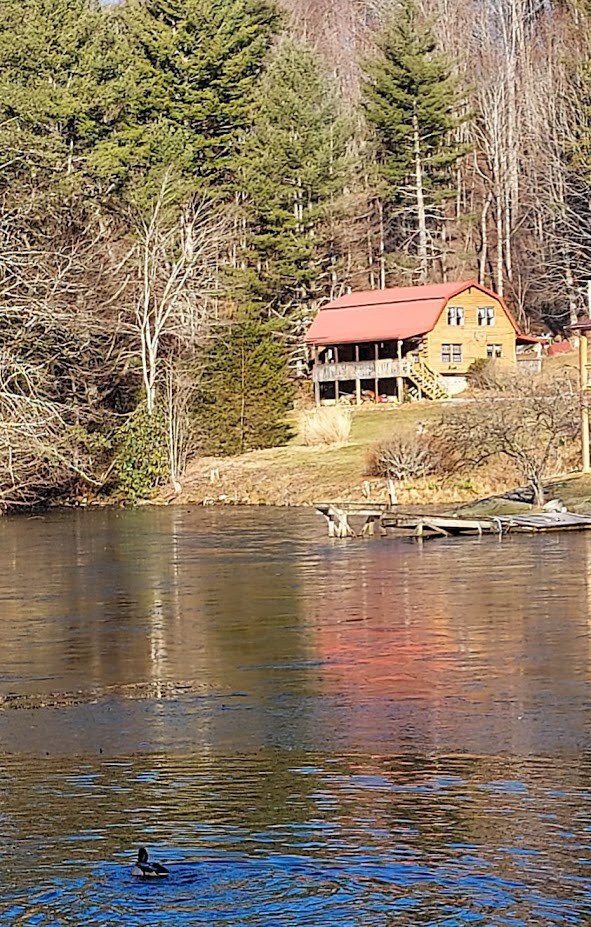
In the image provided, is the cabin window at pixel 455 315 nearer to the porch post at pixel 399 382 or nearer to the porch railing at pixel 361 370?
the porch post at pixel 399 382

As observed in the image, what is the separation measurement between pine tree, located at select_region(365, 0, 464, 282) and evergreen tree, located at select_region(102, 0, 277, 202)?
7741 mm

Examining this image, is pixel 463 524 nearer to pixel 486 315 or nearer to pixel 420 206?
pixel 486 315

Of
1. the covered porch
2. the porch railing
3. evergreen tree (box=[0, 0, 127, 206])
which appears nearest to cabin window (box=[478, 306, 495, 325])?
the covered porch

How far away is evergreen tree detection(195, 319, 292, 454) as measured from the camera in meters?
62.3

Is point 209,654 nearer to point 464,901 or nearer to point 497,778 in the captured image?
point 497,778

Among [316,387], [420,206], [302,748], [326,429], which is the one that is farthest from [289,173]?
[302,748]

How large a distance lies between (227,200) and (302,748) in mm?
64108

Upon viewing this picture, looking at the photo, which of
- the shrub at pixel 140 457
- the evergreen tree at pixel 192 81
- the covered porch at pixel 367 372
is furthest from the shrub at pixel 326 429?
the evergreen tree at pixel 192 81

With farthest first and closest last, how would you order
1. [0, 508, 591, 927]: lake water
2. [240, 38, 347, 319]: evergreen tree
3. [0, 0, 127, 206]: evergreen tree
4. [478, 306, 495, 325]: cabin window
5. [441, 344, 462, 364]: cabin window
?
[478, 306, 495, 325]: cabin window → [240, 38, 347, 319]: evergreen tree → [441, 344, 462, 364]: cabin window → [0, 0, 127, 206]: evergreen tree → [0, 508, 591, 927]: lake water

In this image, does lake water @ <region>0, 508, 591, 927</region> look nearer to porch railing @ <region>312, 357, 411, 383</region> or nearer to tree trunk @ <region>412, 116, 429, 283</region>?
porch railing @ <region>312, 357, 411, 383</region>

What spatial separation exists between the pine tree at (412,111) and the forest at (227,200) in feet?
0.49

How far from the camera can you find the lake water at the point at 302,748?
10906mm

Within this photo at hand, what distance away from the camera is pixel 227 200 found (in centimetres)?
7762

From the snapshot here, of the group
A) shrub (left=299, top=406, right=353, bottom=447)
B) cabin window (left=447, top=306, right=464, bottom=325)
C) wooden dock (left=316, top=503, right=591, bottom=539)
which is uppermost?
cabin window (left=447, top=306, right=464, bottom=325)
